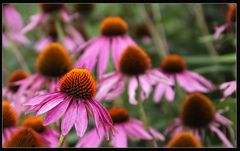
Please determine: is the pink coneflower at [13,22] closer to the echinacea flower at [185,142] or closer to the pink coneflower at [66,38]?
the pink coneflower at [66,38]

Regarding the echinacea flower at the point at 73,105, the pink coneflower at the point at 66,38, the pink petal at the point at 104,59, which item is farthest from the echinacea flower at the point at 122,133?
the pink coneflower at the point at 66,38

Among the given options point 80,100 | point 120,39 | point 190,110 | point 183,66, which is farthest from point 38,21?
point 80,100

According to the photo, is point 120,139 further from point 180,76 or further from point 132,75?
point 180,76

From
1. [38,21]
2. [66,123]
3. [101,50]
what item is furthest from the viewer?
[38,21]

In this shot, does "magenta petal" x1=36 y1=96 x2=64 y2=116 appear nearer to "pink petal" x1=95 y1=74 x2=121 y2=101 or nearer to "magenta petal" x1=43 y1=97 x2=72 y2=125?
"magenta petal" x1=43 y1=97 x2=72 y2=125

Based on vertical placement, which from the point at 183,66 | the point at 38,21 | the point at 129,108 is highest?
the point at 38,21

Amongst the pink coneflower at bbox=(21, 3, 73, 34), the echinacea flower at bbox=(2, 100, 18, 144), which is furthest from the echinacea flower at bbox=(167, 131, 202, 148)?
the pink coneflower at bbox=(21, 3, 73, 34)

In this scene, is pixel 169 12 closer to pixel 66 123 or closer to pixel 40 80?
pixel 40 80
